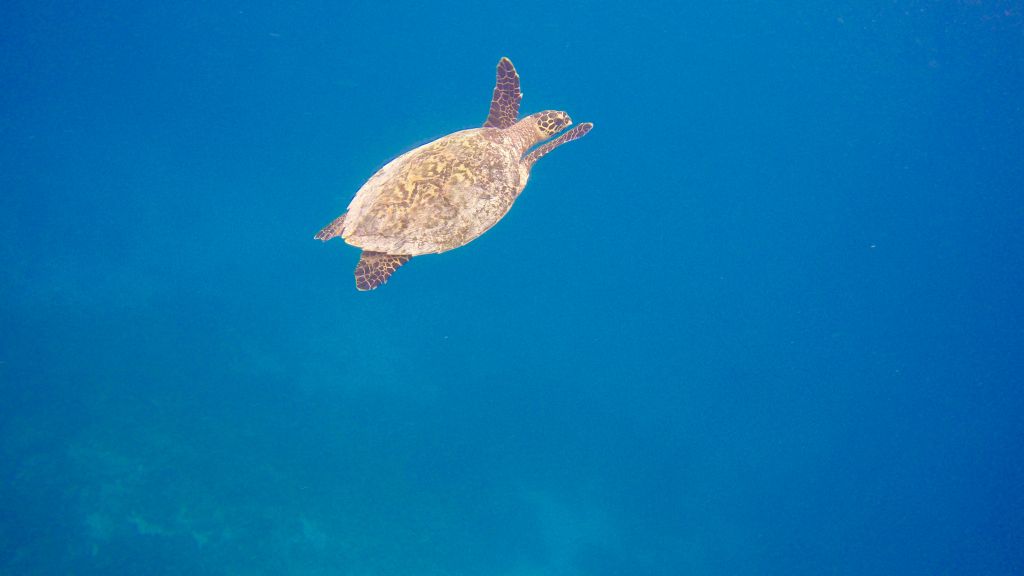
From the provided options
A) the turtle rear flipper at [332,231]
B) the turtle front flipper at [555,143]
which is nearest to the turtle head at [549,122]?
the turtle front flipper at [555,143]

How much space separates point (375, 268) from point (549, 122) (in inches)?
113

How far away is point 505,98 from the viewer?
18.2ft

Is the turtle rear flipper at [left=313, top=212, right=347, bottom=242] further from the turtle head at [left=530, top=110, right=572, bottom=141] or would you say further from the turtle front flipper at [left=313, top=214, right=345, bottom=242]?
the turtle head at [left=530, top=110, right=572, bottom=141]

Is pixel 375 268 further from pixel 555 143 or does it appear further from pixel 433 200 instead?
pixel 555 143

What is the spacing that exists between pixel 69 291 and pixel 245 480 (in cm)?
431

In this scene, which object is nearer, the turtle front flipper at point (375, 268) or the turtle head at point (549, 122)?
the turtle front flipper at point (375, 268)

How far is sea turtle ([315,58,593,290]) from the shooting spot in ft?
13.9

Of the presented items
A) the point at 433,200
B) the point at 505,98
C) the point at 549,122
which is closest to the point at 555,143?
the point at 549,122

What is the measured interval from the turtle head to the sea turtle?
895 millimetres

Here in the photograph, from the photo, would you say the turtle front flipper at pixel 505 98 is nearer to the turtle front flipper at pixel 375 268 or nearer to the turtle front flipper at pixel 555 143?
the turtle front flipper at pixel 555 143

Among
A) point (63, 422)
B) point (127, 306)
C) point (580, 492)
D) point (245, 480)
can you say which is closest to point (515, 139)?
point (580, 492)

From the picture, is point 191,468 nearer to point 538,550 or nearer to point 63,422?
point 63,422

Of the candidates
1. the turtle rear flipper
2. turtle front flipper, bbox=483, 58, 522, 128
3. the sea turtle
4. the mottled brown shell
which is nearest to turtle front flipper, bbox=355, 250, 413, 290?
the sea turtle

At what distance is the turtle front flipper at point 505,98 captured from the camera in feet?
Result: 17.7
